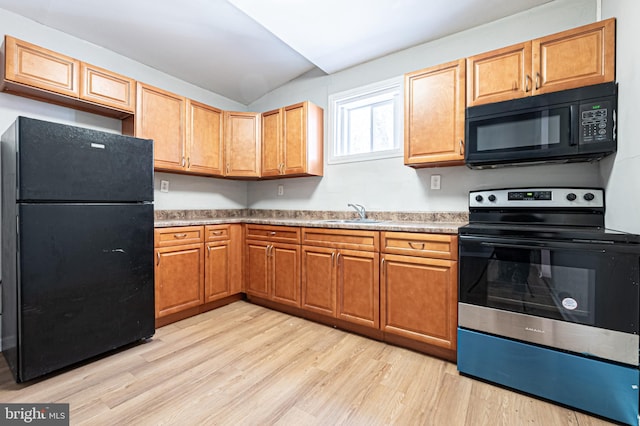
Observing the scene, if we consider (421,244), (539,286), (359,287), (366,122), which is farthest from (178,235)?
(539,286)

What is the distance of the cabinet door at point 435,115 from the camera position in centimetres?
210

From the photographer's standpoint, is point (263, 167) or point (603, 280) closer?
point (603, 280)

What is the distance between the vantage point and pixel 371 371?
6.02ft

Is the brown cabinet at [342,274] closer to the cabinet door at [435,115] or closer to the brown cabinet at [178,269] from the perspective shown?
the cabinet door at [435,115]

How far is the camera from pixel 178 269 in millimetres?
2564

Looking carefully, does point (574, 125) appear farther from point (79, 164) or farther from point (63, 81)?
point (63, 81)

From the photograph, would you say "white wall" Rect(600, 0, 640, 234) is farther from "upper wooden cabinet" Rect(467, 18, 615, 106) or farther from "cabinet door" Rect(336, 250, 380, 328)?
"cabinet door" Rect(336, 250, 380, 328)

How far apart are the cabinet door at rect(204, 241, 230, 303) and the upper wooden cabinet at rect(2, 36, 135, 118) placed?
143 cm

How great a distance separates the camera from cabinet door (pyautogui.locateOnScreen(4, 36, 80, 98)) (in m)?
1.93

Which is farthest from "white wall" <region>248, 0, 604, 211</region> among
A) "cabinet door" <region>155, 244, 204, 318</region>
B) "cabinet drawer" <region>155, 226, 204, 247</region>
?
"cabinet door" <region>155, 244, 204, 318</region>

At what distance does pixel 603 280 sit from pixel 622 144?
72cm

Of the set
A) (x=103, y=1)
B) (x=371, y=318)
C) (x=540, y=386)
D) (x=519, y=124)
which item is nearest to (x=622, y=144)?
(x=519, y=124)

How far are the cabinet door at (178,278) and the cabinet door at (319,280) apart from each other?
100 centimetres

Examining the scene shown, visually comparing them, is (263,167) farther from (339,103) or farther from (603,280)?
(603,280)
